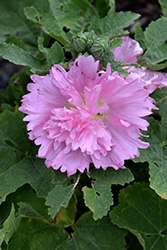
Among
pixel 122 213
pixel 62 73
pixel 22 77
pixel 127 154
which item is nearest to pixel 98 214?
pixel 127 154

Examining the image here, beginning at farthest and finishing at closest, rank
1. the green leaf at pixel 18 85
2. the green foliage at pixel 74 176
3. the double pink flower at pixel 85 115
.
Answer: the green leaf at pixel 18 85 → the green foliage at pixel 74 176 → the double pink flower at pixel 85 115

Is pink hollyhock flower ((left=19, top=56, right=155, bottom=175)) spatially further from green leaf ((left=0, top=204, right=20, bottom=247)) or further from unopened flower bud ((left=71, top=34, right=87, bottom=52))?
green leaf ((left=0, top=204, right=20, bottom=247))

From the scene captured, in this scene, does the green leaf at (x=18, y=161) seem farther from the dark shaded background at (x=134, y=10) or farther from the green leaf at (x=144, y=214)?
the dark shaded background at (x=134, y=10)

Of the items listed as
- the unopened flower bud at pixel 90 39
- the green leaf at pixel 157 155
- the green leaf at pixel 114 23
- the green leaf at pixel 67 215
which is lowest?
the green leaf at pixel 67 215

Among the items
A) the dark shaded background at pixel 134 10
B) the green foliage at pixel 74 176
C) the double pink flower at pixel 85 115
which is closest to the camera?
the double pink flower at pixel 85 115

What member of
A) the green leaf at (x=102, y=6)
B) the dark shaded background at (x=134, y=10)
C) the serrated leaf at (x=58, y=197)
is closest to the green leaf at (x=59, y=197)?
the serrated leaf at (x=58, y=197)

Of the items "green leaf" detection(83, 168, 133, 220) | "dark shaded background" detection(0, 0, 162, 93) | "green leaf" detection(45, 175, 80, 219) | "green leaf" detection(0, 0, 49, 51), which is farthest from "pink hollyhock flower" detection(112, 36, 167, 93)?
"dark shaded background" detection(0, 0, 162, 93)

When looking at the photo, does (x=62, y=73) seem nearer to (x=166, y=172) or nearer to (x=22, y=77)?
(x=166, y=172)
